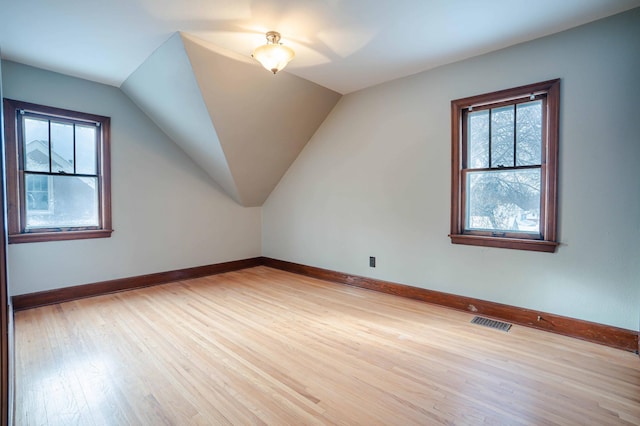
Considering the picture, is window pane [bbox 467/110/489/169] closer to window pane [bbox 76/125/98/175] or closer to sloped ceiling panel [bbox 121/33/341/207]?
sloped ceiling panel [bbox 121/33/341/207]

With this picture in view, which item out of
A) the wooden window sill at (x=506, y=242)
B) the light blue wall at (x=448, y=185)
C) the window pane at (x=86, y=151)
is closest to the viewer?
the light blue wall at (x=448, y=185)

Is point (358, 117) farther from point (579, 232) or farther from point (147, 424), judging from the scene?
point (147, 424)

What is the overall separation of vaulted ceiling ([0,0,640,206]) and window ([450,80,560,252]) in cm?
54

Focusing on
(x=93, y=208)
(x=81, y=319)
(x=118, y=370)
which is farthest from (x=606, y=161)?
(x=93, y=208)

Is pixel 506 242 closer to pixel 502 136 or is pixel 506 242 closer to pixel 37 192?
pixel 502 136

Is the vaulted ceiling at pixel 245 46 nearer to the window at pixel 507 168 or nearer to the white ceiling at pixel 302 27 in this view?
the white ceiling at pixel 302 27

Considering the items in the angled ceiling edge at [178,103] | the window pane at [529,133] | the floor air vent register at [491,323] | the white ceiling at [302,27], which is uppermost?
the white ceiling at [302,27]

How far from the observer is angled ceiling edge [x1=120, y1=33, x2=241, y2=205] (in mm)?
2926

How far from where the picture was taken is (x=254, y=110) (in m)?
3.58

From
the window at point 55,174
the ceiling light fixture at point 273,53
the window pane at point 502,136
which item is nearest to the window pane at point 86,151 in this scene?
the window at point 55,174

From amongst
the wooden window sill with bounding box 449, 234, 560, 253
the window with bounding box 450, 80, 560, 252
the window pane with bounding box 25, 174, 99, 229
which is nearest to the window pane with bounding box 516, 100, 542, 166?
the window with bounding box 450, 80, 560, 252

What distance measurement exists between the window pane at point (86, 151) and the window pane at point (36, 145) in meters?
0.27

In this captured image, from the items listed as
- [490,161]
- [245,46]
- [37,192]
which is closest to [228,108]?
[245,46]

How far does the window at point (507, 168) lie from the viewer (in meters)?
2.68
